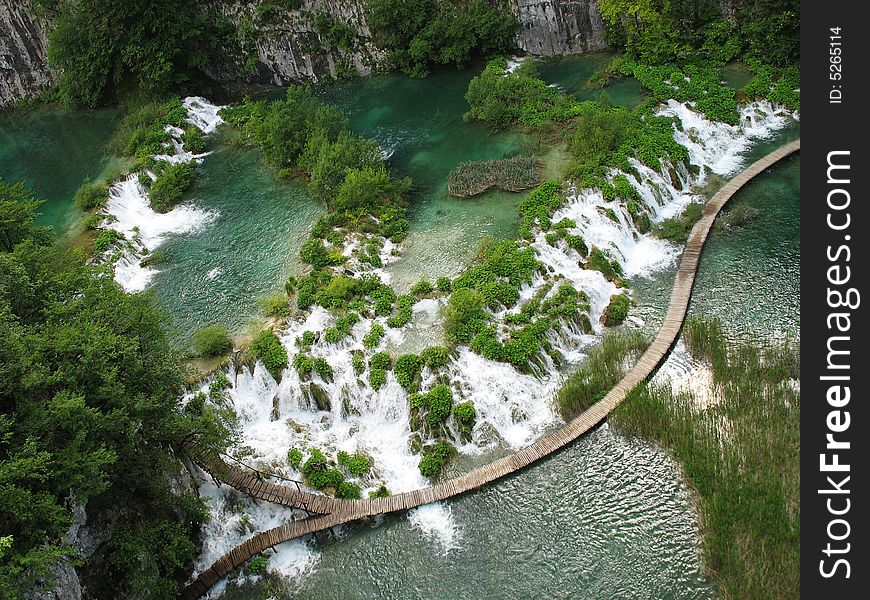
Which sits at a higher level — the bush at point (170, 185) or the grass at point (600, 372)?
the bush at point (170, 185)

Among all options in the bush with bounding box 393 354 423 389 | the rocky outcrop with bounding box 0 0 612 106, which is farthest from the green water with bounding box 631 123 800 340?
the rocky outcrop with bounding box 0 0 612 106

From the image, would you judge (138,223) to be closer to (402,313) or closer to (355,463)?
(402,313)

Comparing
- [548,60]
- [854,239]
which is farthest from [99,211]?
[854,239]

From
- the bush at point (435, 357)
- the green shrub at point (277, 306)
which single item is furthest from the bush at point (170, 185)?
the bush at point (435, 357)

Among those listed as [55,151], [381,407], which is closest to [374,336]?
[381,407]

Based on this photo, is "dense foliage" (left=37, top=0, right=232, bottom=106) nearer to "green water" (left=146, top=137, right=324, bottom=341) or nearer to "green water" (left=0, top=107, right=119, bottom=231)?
"green water" (left=0, top=107, right=119, bottom=231)

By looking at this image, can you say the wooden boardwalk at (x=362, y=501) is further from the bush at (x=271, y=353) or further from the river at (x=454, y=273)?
the bush at (x=271, y=353)

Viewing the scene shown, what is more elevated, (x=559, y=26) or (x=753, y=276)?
(x=559, y=26)
